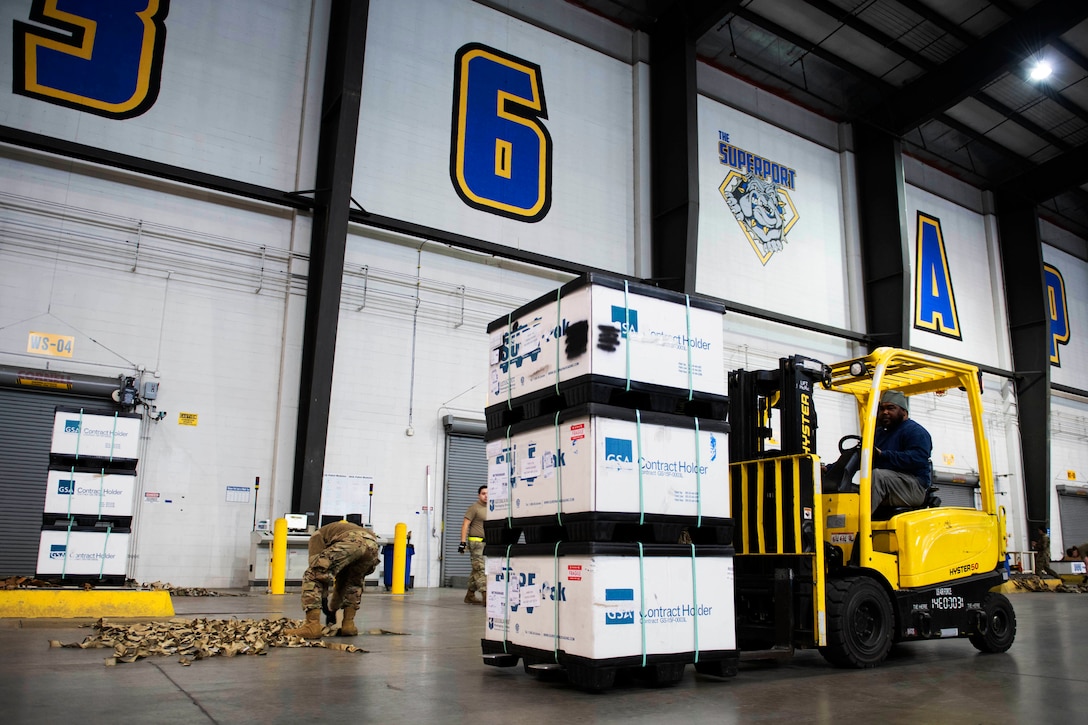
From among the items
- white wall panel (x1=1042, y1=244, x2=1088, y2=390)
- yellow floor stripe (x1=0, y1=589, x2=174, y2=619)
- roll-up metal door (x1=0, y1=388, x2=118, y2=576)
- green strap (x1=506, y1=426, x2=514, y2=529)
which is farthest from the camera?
white wall panel (x1=1042, y1=244, x2=1088, y2=390)

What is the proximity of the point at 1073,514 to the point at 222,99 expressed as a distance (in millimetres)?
26573

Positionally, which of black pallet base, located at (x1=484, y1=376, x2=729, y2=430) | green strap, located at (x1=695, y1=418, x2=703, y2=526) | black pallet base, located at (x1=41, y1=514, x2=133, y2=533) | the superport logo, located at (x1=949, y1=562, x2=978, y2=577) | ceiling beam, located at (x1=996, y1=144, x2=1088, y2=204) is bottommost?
the superport logo, located at (x1=949, y1=562, x2=978, y2=577)

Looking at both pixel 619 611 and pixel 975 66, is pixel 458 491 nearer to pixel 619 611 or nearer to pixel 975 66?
pixel 619 611

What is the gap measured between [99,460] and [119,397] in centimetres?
174

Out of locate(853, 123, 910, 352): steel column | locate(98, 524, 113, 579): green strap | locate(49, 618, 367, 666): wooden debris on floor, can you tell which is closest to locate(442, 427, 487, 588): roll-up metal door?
locate(98, 524, 113, 579): green strap

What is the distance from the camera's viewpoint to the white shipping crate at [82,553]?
9875 millimetres

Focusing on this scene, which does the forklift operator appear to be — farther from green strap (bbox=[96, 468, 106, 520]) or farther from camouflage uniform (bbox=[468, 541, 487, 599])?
green strap (bbox=[96, 468, 106, 520])

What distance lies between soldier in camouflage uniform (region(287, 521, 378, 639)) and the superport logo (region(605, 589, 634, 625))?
3.17 meters

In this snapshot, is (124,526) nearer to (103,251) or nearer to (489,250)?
(103,251)

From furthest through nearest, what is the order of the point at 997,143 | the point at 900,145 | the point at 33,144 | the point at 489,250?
1. the point at 997,143
2. the point at 900,145
3. the point at 489,250
4. the point at 33,144

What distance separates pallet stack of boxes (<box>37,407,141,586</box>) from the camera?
32.5ft

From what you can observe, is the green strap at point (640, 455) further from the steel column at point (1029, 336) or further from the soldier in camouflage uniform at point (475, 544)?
the steel column at point (1029, 336)

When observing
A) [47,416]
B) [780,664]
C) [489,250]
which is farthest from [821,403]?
[47,416]

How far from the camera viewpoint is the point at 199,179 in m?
12.5
